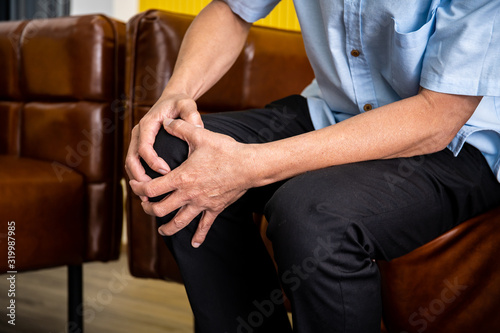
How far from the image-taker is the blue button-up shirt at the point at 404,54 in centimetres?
66

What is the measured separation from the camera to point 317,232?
0.61 m

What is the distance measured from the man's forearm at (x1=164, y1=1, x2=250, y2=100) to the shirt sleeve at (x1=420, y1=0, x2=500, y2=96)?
43 centimetres

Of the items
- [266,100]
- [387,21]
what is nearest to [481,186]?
[387,21]

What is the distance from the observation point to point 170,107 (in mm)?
822

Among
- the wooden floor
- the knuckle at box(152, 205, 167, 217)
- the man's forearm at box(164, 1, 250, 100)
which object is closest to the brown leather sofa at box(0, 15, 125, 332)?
the wooden floor

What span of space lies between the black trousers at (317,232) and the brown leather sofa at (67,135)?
57 centimetres

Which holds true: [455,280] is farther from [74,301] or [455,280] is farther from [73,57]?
[73,57]

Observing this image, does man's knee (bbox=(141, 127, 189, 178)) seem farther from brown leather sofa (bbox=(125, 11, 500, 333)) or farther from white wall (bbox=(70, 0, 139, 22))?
white wall (bbox=(70, 0, 139, 22))

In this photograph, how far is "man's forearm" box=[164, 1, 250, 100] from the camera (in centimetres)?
93

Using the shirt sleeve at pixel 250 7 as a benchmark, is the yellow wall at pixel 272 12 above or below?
below

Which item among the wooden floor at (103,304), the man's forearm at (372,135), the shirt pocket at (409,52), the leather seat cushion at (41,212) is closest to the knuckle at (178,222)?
the man's forearm at (372,135)

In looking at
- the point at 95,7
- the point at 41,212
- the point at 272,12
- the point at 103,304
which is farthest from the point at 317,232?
the point at 95,7

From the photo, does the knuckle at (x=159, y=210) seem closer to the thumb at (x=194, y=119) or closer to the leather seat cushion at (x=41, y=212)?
the thumb at (x=194, y=119)

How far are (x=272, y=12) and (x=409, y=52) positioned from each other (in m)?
1.89
